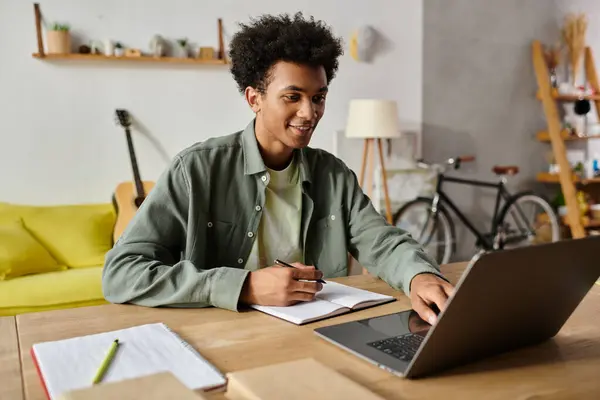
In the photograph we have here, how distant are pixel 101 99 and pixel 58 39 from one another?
0.39 metres

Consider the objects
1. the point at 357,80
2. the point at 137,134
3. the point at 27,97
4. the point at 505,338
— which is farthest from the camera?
the point at 357,80

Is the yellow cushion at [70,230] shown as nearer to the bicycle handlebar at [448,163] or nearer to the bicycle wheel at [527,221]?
the bicycle handlebar at [448,163]

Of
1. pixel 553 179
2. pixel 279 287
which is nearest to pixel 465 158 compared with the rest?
pixel 553 179

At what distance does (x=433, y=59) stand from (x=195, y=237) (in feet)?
11.3

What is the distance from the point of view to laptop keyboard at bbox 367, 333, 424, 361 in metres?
0.84

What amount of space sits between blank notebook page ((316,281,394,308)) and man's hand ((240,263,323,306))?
0.06 m

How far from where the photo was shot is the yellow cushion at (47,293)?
2561mm

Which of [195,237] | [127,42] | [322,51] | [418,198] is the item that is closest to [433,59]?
[418,198]

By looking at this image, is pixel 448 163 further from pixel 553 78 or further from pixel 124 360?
pixel 124 360

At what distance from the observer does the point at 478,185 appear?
462 cm

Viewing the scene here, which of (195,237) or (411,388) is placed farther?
(195,237)

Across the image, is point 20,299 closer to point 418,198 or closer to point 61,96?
point 61,96

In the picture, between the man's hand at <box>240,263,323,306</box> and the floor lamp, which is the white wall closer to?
the floor lamp

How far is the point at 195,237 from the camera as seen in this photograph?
136 centimetres
